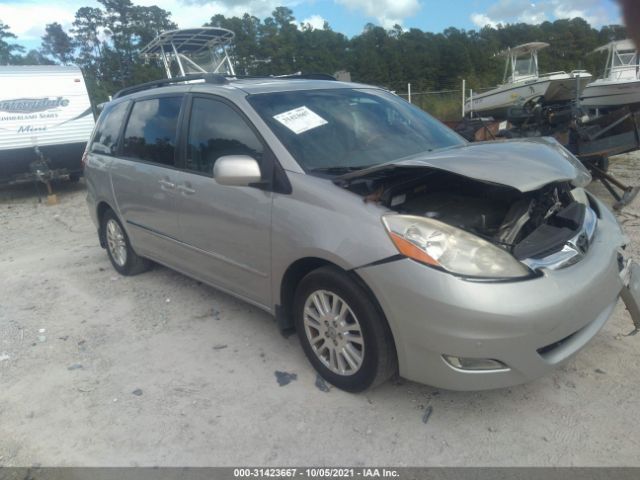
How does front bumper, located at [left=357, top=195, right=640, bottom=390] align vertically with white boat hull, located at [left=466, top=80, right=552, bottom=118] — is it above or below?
below

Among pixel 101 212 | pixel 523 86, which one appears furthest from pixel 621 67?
pixel 101 212

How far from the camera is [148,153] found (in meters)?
4.18

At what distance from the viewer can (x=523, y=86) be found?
1408 centimetres

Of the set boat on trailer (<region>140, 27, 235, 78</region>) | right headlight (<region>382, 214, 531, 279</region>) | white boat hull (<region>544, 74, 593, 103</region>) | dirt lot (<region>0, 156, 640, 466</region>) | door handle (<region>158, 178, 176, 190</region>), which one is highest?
boat on trailer (<region>140, 27, 235, 78</region>)

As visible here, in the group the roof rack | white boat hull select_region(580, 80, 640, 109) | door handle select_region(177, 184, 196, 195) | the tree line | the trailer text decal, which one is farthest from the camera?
the tree line

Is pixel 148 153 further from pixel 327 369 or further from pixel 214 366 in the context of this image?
pixel 327 369

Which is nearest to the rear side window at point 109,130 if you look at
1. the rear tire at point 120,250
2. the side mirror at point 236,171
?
the rear tire at point 120,250

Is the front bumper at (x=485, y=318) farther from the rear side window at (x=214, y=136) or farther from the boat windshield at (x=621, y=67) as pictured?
the boat windshield at (x=621, y=67)

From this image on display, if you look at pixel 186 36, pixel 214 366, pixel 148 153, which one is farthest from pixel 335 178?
pixel 186 36

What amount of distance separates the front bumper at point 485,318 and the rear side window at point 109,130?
3.34 m

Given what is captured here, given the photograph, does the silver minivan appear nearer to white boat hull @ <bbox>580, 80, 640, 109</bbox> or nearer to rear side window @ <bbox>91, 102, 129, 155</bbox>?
rear side window @ <bbox>91, 102, 129, 155</bbox>

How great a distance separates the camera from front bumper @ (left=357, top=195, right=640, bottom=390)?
2.21m

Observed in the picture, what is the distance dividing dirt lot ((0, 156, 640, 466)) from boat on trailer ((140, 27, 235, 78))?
9.87 m

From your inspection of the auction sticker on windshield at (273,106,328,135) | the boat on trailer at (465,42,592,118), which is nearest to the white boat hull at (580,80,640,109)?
the boat on trailer at (465,42,592,118)
